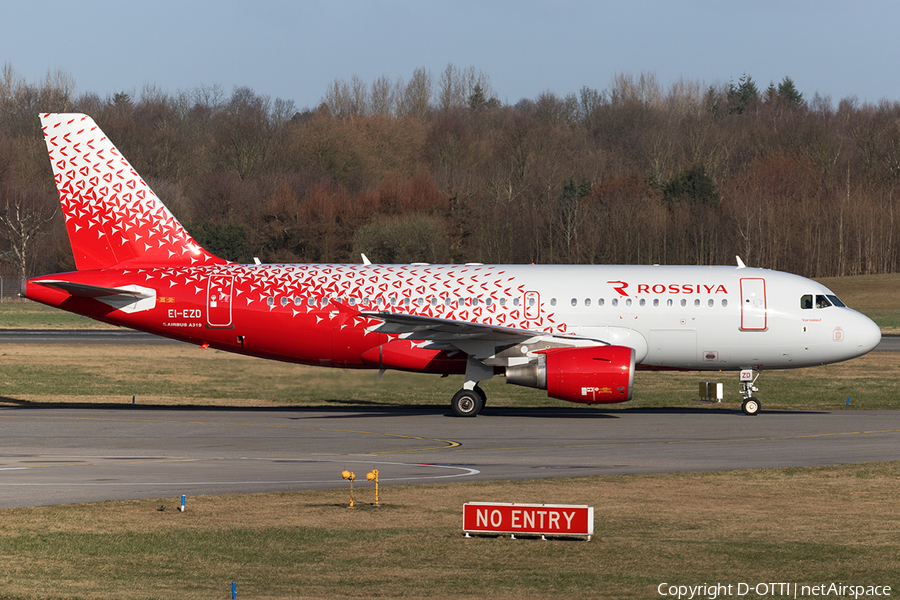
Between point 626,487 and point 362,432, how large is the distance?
10.4m

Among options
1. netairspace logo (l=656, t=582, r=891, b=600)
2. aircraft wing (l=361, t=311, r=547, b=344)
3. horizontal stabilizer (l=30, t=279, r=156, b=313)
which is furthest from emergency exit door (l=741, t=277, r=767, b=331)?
netairspace logo (l=656, t=582, r=891, b=600)

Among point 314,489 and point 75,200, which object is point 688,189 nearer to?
point 75,200

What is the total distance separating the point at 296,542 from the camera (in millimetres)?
14586

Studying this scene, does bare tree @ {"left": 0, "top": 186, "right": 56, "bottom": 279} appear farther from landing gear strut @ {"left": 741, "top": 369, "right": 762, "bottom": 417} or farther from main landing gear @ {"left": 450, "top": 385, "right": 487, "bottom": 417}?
landing gear strut @ {"left": 741, "top": 369, "right": 762, "bottom": 417}

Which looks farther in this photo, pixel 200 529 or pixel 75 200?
pixel 75 200

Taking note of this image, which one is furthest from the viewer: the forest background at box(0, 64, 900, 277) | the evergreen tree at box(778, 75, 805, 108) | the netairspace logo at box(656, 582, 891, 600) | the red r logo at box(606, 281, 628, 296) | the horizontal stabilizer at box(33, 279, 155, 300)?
the evergreen tree at box(778, 75, 805, 108)

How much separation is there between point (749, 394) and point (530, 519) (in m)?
20.1

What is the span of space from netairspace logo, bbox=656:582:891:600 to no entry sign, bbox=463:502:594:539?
230 cm

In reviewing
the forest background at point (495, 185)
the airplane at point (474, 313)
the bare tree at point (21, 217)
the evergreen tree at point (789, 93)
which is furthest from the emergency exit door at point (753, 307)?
the evergreen tree at point (789, 93)

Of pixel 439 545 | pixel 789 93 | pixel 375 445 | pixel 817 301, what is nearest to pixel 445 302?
pixel 375 445

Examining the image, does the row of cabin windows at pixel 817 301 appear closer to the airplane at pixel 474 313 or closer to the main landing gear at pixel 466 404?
the airplane at pixel 474 313

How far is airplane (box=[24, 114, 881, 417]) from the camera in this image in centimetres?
3189

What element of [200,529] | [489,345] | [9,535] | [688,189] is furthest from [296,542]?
[688,189]

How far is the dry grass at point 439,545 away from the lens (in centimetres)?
1243
